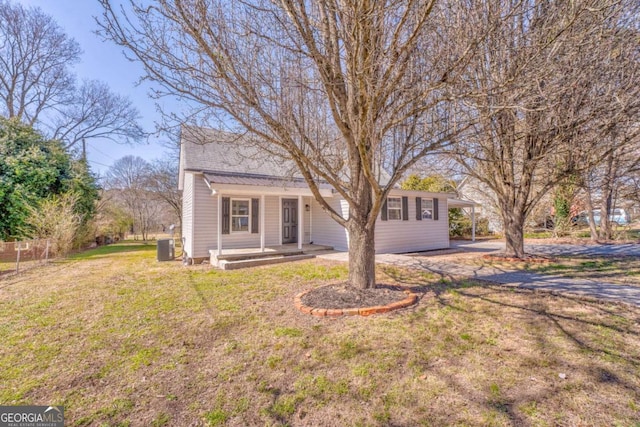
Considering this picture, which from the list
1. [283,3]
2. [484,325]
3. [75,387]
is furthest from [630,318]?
[75,387]

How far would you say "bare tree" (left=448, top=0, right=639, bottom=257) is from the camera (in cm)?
338

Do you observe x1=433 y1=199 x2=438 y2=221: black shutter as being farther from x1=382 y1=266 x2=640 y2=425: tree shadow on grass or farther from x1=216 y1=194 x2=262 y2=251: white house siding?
x1=216 y1=194 x2=262 y2=251: white house siding

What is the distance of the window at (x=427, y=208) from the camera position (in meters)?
12.7

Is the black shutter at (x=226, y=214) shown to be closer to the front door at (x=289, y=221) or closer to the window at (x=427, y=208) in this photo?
the front door at (x=289, y=221)

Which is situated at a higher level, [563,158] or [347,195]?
[563,158]

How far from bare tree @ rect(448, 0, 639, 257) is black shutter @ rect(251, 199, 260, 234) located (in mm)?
7366

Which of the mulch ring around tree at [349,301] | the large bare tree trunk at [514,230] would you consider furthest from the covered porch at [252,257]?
the large bare tree trunk at [514,230]

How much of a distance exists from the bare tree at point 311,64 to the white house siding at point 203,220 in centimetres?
547

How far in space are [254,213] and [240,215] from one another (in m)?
0.56

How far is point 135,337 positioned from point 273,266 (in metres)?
4.85

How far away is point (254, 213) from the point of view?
35.8ft

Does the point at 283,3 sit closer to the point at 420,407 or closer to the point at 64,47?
the point at 420,407

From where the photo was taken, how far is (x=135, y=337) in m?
3.66

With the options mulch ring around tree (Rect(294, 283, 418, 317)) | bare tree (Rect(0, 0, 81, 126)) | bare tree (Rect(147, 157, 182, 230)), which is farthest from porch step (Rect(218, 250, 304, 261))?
bare tree (Rect(0, 0, 81, 126))
